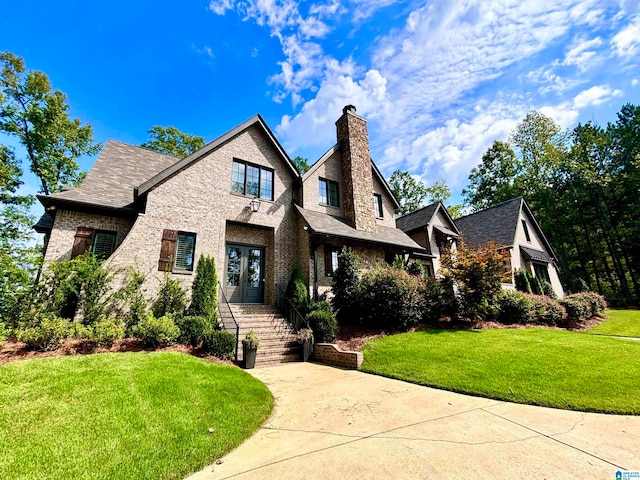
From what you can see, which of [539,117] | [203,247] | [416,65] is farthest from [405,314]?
[539,117]

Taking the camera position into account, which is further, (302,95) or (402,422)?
(302,95)

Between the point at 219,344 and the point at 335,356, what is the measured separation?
11.2 feet

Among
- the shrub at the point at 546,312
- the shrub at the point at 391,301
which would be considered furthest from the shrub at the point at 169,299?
the shrub at the point at 546,312

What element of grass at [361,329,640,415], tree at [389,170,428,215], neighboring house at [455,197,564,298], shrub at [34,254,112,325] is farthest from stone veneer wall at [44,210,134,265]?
tree at [389,170,428,215]

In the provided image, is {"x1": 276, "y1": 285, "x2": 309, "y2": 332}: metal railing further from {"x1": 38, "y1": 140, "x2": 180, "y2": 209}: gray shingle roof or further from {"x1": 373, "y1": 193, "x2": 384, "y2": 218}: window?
{"x1": 373, "y1": 193, "x2": 384, "y2": 218}: window

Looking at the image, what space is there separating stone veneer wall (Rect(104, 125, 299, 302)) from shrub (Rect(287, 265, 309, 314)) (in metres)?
0.91

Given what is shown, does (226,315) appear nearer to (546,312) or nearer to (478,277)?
(478,277)

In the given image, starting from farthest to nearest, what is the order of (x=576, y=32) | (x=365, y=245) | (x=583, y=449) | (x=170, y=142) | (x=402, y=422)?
1. (x=170, y=142)
2. (x=365, y=245)
3. (x=576, y=32)
4. (x=402, y=422)
5. (x=583, y=449)

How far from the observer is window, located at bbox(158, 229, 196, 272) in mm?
9664

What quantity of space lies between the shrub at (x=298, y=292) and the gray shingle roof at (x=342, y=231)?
2.01 m

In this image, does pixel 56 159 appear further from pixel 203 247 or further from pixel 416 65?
pixel 416 65

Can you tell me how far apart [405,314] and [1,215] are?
22940mm

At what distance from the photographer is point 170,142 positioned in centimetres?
2491

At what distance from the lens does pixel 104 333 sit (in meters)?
6.89
